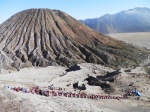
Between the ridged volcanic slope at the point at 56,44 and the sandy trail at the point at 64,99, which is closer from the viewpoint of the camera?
the sandy trail at the point at 64,99

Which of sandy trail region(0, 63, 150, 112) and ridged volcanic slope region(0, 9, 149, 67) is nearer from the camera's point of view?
sandy trail region(0, 63, 150, 112)

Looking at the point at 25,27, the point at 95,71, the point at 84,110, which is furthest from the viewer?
the point at 25,27

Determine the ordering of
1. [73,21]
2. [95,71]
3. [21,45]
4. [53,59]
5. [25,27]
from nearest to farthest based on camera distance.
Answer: [95,71] → [53,59] → [21,45] → [25,27] → [73,21]

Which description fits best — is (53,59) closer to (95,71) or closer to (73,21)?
(95,71)

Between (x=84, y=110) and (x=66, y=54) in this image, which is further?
(x=66, y=54)

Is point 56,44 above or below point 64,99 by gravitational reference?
above

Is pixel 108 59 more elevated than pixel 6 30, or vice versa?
pixel 6 30

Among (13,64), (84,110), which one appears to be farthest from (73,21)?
(84,110)

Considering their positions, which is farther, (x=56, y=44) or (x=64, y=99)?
(x=56, y=44)
